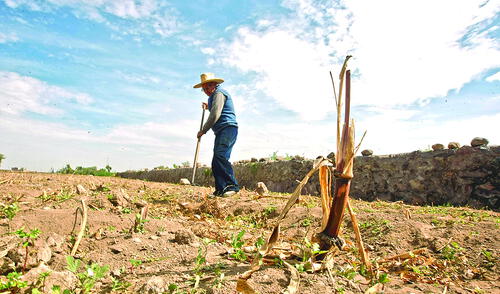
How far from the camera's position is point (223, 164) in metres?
5.38

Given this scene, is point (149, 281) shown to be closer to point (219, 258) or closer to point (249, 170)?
point (219, 258)

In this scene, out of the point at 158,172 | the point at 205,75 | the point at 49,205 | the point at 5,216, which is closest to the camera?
the point at 5,216

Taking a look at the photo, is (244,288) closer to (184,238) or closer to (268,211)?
(184,238)

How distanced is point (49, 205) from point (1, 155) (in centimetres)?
996

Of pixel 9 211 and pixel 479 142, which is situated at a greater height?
pixel 479 142

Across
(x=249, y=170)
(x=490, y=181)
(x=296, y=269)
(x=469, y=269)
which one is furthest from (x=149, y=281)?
(x=249, y=170)

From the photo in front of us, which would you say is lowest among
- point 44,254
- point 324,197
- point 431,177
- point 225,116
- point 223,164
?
point 44,254

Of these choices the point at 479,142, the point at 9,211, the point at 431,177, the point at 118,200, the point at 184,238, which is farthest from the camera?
the point at 431,177

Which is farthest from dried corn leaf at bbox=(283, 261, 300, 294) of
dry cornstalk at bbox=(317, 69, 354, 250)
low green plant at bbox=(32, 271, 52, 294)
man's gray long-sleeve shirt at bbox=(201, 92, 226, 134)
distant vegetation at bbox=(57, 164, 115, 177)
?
distant vegetation at bbox=(57, 164, 115, 177)

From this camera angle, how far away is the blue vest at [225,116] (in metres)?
5.47

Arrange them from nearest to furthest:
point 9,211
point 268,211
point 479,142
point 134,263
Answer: point 134,263 < point 9,211 < point 268,211 < point 479,142

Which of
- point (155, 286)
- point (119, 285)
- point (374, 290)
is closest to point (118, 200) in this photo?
point (119, 285)

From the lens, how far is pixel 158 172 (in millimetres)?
13844

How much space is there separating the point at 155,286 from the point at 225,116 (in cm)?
423
